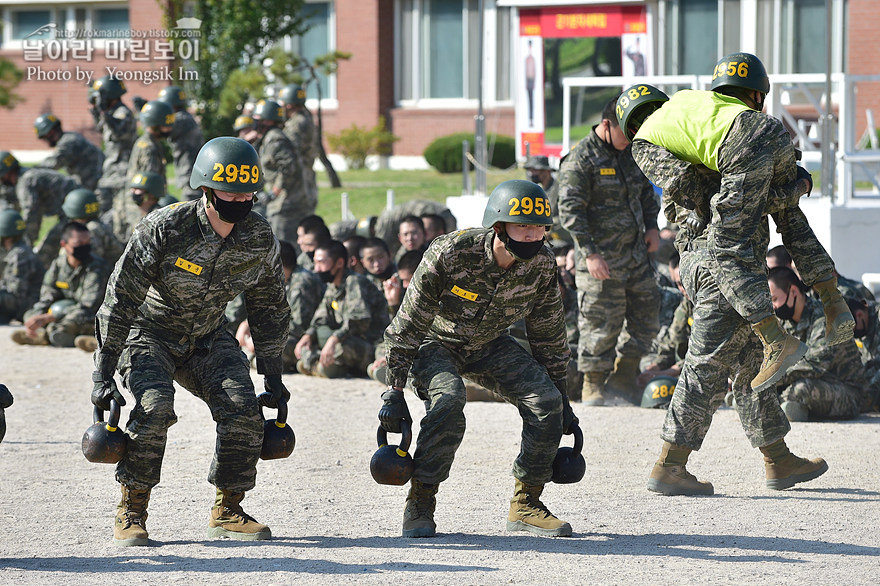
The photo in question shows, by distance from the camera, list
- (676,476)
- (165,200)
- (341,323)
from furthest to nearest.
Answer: (165,200), (341,323), (676,476)

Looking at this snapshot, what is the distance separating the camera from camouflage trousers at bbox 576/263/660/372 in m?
9.73

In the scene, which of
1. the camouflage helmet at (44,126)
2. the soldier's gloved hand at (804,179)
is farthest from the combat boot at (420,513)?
the camouflage helmet at (44,126)

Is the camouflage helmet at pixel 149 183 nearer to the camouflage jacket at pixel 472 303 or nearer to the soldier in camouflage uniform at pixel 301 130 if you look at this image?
the soldier in camouflage uniform at pixel 301 130

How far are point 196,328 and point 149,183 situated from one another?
24.9 feet

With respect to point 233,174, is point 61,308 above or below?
below

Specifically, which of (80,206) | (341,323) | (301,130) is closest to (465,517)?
(341,323)

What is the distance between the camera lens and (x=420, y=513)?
615 cm

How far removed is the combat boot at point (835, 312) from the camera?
21.8 feet

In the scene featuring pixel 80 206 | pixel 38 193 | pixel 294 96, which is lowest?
pixel 80 206

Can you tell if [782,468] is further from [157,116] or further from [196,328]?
[157,116]

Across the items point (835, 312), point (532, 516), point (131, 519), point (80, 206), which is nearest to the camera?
point (131, 519)

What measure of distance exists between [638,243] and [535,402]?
3921 millimetres

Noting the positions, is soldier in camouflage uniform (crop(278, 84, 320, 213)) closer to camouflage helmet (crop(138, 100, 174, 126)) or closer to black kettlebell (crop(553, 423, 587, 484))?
camouflage helmet (crop(138, 100, 174, 126))

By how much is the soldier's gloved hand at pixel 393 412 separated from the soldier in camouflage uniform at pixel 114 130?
1102cm
